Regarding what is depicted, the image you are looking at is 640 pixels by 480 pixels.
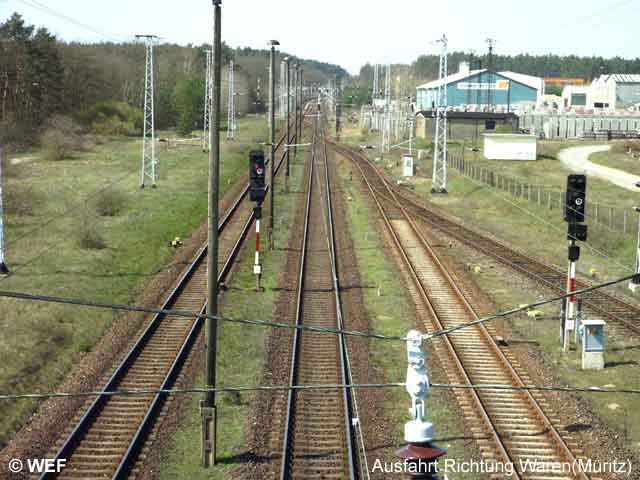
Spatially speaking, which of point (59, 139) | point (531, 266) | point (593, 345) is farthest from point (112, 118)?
point (593, 345)

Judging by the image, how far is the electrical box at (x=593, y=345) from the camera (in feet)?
55.7

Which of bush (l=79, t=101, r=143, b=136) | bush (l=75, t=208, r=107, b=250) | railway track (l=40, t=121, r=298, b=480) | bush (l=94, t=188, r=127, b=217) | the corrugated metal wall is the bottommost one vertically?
railway track (l=40, t=121, r=298, b=480)

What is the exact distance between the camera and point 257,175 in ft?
80.4

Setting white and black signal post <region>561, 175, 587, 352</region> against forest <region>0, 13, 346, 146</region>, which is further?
forest <region>0, 13, 346, 146</region>

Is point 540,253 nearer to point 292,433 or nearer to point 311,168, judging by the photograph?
point 292,433

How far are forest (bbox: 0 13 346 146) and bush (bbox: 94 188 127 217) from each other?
10.7 meters

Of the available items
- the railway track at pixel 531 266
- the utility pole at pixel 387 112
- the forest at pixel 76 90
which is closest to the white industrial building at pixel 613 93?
the forest at pixel 76 90

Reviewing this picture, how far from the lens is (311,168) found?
5816cm

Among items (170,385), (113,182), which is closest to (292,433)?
(170,385)

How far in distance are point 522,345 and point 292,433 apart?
720cm

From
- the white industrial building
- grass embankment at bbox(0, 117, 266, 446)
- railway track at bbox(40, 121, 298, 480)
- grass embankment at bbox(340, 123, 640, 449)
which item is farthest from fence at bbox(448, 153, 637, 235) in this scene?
the white industrial building

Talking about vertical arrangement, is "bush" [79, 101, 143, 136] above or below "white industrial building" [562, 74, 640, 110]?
below

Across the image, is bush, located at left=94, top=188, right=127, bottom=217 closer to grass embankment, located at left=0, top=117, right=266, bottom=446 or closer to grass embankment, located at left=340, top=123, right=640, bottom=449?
grass embankment, located at left=0, top=117, right=266, bottom=446

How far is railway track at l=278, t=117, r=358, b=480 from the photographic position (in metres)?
12.5
